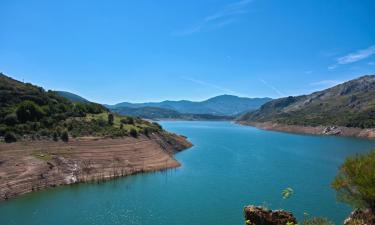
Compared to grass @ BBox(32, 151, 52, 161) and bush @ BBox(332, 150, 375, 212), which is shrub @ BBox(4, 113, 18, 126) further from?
bush @ BBox(332, 150, 375, 212)

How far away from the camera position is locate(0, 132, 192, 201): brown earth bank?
5384 cm

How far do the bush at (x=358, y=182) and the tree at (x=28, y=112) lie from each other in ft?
204

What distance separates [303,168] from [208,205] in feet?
122

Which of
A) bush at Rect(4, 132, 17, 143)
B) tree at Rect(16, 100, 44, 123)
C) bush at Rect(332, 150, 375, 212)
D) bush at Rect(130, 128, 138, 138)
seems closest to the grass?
bush at Rect(4, 132, 17, 143)

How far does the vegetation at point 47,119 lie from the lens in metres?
69.4

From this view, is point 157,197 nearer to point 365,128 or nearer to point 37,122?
point 37,122

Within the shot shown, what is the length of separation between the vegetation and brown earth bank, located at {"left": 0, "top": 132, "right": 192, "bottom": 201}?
3.05m

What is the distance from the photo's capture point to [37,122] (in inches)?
2874

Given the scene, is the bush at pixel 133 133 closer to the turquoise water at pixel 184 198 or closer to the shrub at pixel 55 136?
the turquoise water at pixel 184 198

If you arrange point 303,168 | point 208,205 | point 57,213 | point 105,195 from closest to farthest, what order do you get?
point 57,213, point 208,205, point 105,195, point 303,168

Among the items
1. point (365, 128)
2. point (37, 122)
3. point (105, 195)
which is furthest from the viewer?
point (365, 128)

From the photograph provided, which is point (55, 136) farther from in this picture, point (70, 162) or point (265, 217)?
point (265, 217)

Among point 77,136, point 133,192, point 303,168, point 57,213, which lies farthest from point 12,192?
point 303,168

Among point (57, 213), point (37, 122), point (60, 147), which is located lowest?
point (57, 213)
